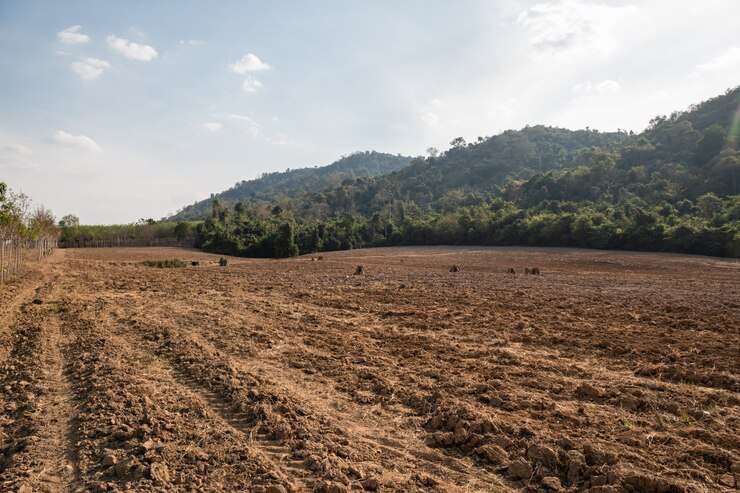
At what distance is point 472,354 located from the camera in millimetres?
8656

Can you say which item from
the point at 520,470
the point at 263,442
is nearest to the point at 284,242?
the point at 263,442

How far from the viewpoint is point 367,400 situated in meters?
6.26

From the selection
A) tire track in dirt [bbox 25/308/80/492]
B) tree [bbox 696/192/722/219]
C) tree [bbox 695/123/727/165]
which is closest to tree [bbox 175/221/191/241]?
tire track in dirt [bbox 25/308/80/492]

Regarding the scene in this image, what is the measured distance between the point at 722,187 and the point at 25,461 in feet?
220

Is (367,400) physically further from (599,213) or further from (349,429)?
(599,213)

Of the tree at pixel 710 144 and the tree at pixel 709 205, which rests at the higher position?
the tree at pixel 710 144

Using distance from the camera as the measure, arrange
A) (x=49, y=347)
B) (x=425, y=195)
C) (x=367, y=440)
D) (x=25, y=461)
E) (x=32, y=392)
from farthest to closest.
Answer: (x=425, y=195) < (x=49, y=347) < (x=32, y=392) < (x=367, y=440) < (x=25, y=461)

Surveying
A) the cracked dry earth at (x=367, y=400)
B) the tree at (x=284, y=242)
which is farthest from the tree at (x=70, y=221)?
the cracked dry earth at (x=367, y=400)

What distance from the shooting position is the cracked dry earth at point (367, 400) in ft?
14.0

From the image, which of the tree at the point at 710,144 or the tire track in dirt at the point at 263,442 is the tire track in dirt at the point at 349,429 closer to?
the tire track in dirt at the point at 263,442

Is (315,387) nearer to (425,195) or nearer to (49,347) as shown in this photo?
(49,347)

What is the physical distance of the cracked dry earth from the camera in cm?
426

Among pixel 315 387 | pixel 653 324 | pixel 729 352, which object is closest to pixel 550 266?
pixel 653 324

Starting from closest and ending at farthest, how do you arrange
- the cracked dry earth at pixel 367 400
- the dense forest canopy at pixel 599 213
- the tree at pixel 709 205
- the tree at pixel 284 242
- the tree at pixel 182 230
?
the cracked dry earth at pixel 367 400 < the dense forest canopy at pixel 599 213 < the tree at pixel 709 205 < the tree at pixel 284 242 < the tree at pixel 182 230
